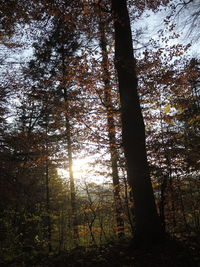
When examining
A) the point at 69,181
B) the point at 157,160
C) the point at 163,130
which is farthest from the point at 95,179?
the point at 163,130

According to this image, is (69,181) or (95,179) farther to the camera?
(69,181)

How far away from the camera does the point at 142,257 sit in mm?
3293

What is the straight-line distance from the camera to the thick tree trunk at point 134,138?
12.6 ft

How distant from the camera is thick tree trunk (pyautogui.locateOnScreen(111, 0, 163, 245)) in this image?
3836mm

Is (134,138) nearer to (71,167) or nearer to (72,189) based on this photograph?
(72,189)

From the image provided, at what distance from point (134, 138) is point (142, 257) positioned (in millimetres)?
2494

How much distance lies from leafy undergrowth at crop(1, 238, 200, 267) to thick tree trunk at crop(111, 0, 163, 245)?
305 mm

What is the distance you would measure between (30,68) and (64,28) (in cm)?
464

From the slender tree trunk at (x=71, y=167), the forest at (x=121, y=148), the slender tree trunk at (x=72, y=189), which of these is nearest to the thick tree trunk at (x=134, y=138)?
the forest at (x=121, y=148)

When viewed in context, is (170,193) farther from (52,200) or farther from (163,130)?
(52,200)

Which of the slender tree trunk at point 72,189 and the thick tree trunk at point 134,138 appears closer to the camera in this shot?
the thick tree trunk at point 134,138

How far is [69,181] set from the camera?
899 centimetres

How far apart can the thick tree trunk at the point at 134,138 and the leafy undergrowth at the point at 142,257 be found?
0.31m

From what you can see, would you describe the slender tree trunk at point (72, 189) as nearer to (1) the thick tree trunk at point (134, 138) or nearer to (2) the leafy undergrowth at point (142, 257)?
(2) the leafy undergrowth at point (142, 257)
